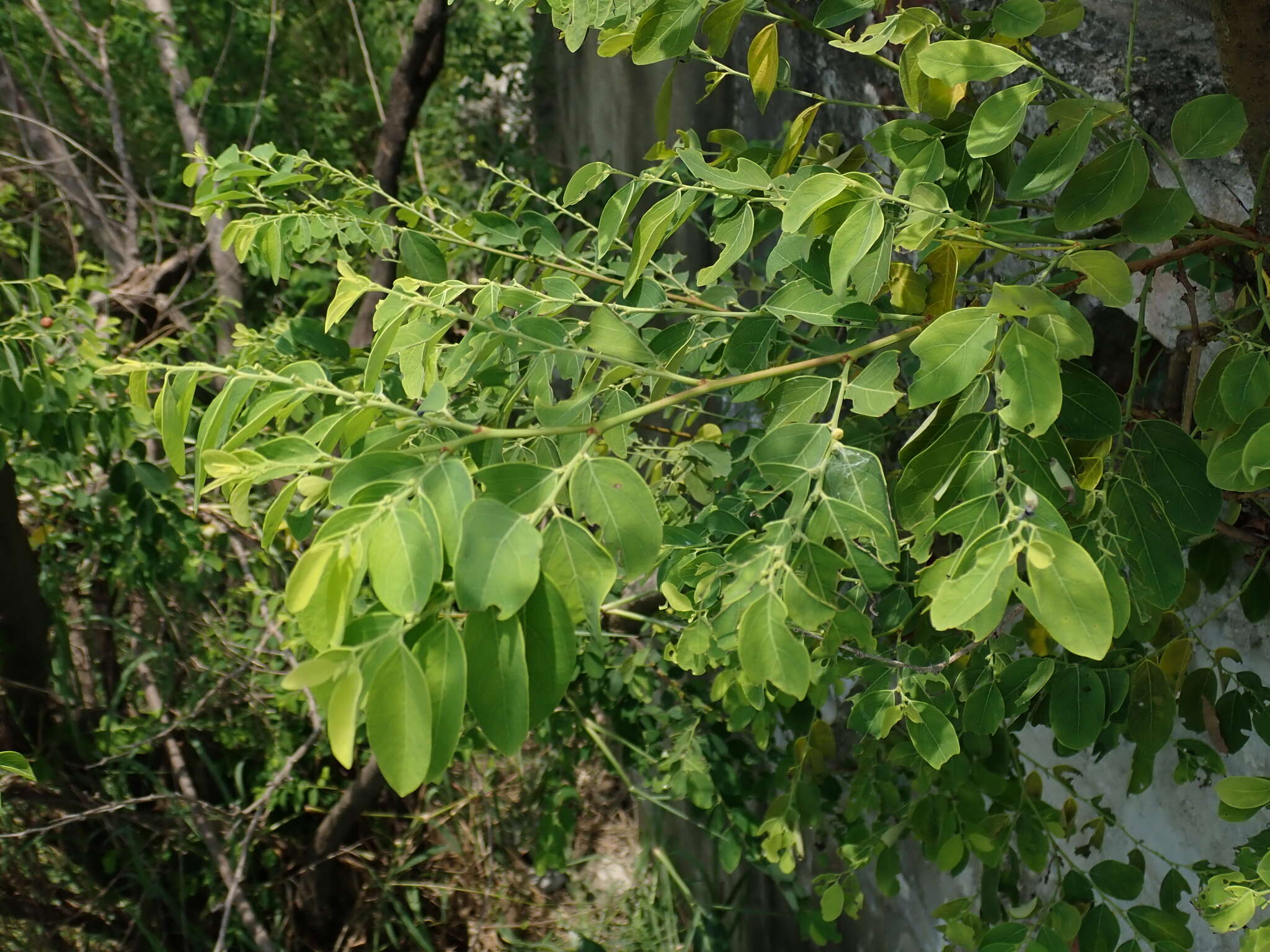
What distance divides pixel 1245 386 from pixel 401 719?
612 millimetres

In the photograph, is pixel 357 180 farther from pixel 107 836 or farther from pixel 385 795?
pixel 385 795

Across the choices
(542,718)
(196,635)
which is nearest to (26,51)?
(196,635)

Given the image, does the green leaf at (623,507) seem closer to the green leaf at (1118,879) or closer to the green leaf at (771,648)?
the green leaf at (771,648)

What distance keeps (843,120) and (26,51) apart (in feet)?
9.27

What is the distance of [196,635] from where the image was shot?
269 centimetres

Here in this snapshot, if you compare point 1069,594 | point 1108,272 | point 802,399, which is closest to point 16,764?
point 802,399

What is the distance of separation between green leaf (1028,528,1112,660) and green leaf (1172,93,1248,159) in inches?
15.0

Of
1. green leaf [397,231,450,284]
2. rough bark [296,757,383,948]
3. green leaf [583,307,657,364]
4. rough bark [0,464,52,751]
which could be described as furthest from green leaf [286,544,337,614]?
→ rough bark [296,757,383,948]

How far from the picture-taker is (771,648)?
55cm

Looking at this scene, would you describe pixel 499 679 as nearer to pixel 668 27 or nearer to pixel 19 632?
pixel 668 27

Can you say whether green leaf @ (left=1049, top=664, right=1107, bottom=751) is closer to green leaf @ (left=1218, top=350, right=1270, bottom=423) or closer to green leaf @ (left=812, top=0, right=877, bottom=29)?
green leaf @ (left=1218, top=350, right=1270, bottom=423)

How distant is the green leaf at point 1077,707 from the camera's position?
84 centimetres

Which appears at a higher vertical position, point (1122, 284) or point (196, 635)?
point (1122, 284)

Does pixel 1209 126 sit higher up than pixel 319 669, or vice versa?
pixel 1209 126
